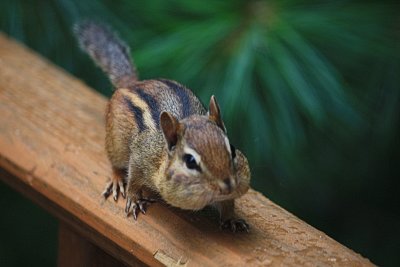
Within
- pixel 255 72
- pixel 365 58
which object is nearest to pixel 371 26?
pixel 365 58

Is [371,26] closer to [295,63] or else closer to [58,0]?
[295,63]

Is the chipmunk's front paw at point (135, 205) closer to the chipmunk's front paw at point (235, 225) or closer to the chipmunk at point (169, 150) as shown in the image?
the chipmunk at point (169, 150)

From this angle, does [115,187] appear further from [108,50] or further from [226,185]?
[108,50]

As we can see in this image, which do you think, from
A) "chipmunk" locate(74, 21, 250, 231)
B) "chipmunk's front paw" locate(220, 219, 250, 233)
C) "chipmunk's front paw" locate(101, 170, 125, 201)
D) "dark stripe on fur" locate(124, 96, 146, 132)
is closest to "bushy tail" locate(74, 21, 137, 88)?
"chipmunk" locate(74, 21, 250, 231)

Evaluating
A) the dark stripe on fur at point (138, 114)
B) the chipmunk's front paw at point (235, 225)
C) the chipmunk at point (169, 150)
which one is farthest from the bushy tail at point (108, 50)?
the chipmunk's front paw at point (235, 225)

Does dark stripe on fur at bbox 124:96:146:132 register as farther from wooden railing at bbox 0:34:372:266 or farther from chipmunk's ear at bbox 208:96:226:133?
chipmunk's ear at bbox 208:96:226:133

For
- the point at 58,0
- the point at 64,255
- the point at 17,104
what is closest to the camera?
the point at 64,255

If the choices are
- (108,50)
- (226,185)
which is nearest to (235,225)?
(226,185)
